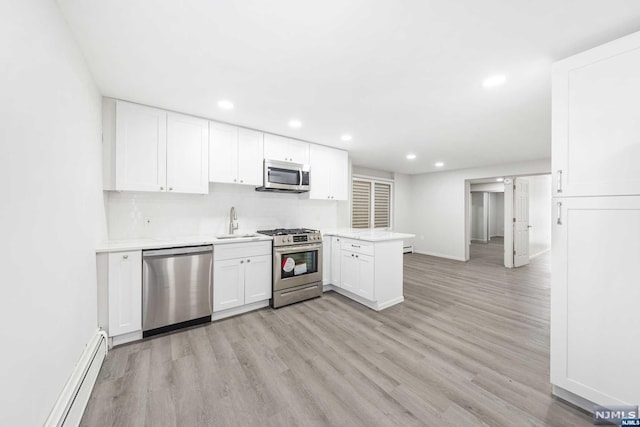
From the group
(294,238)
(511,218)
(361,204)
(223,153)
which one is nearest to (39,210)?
(223,153)

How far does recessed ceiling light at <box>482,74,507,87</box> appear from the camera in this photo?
6.31ft

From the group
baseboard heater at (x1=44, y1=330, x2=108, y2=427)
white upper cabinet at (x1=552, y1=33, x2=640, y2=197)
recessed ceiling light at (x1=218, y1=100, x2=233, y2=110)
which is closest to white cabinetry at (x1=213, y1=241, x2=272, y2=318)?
baseboard heater at (x1=44, y1=330, x2=108, y2=427)

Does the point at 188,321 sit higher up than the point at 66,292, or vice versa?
the point at 66,292

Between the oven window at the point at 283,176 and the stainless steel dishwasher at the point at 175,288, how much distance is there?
1278mm

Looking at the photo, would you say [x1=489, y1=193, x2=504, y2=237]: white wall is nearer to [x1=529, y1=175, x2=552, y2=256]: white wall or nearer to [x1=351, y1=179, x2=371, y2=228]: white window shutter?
[x1=529, y1=175, x2=552, y2=256]: white wall

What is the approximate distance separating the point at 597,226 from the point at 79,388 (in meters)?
3.36

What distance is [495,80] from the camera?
196cm

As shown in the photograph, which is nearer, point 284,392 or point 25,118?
point 25,118

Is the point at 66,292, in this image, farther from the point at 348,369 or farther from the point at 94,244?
the point at 348,369

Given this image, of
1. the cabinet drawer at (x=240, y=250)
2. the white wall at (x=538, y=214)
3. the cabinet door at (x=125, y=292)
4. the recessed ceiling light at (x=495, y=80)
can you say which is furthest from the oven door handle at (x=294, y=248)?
the white wall at (x=538, y=214)

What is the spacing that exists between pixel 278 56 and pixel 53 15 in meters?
1.22

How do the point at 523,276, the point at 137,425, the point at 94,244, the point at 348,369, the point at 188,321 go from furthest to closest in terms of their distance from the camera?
1. the point at 523,276
2. the point at 188,321
3. the point at 94,244
4. the point at 348,369
5. the point at 137,425

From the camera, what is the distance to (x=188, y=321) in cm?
250

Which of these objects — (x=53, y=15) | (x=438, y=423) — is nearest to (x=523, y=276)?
(x=438, y=423)
